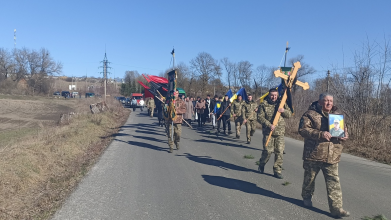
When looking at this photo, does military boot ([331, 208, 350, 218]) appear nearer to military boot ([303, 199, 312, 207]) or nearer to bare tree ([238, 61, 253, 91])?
military boot ([303, 199, 312, 207])

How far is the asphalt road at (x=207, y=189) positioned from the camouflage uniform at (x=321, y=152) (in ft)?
1.27

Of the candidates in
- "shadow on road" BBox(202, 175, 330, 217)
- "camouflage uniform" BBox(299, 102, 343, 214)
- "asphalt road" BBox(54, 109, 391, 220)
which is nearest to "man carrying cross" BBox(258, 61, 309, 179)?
"asphalt road" BBox(54, 109, 391, 220)

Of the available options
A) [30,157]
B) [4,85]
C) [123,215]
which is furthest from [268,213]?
[4,85]

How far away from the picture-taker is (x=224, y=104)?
578 inches

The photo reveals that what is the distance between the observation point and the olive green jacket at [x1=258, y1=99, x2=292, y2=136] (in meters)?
7.02

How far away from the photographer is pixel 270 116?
7.36 m

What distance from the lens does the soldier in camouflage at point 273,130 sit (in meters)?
7.00

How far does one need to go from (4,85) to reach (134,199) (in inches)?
2778

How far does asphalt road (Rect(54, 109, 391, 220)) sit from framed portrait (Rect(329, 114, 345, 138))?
126 centimetres

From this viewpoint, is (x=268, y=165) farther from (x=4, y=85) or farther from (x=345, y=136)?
(x=4, y=85)

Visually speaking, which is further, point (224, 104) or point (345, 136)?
point (224, 104)

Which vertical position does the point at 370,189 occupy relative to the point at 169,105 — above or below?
below

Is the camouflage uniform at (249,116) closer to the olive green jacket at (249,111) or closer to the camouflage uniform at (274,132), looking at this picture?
the olive green jacket at (249,111)

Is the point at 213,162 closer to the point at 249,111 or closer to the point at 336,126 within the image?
the point at 249,111
